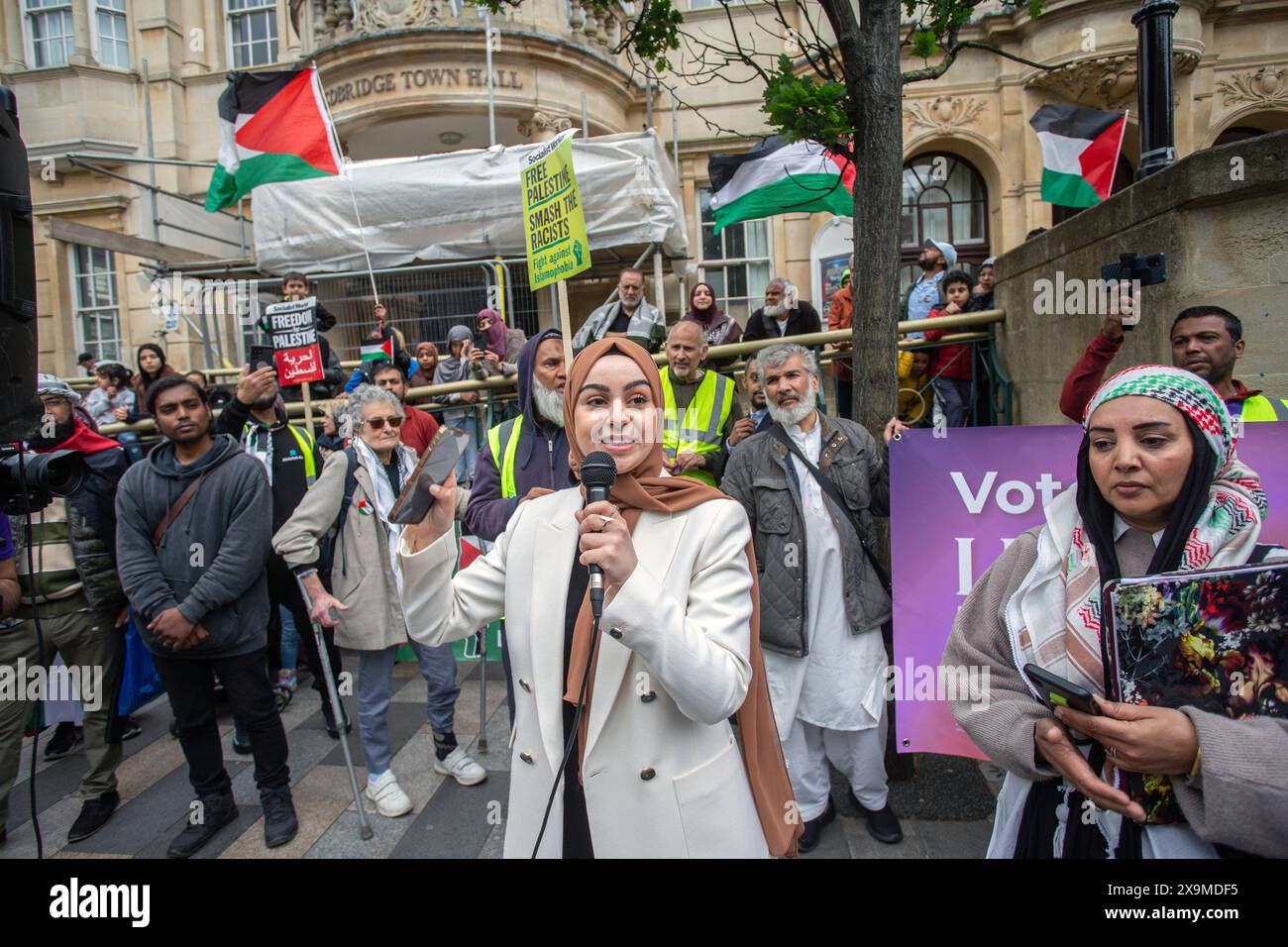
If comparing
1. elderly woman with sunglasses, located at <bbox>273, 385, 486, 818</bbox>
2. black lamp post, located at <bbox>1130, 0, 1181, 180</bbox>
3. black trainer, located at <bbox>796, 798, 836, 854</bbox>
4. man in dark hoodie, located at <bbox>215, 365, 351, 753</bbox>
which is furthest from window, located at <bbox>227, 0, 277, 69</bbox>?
black trainer, located at <bbox>796, 798, 836, 854</bbox>

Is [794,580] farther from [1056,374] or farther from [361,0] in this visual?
[361,0]

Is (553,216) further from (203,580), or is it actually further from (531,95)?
(531,95)

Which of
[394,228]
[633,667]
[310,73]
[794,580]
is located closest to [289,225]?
[394,228]

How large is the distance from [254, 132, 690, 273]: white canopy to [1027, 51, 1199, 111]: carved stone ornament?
19.5ft

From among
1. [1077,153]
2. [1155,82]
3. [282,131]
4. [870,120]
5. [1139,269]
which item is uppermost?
[282,131]

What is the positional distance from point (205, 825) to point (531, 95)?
10.8 meters

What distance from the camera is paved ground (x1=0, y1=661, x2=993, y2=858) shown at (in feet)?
10.4

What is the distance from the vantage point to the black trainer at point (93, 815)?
3.51 metres

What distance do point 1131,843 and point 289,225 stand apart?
11.1 meters

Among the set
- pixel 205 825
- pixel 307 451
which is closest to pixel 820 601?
pixel 205 825

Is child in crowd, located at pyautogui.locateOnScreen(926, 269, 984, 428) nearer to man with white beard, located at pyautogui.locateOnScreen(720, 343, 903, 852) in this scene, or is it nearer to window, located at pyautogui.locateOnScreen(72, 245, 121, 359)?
man with white beard, located at pyautogui.locateOnScreen(720, 343, 903, 852)

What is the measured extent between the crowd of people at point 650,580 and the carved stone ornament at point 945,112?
18.9 ft

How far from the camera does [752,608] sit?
1.83m

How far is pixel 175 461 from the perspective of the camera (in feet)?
11.3
